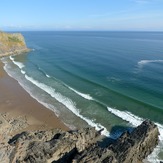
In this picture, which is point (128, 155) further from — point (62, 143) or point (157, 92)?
point (157, 92)

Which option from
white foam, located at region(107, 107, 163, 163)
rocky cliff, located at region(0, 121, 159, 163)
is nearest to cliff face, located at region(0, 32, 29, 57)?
white foam, located at region(107, 107, 163, 163)

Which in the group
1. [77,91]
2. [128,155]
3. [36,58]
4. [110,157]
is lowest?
[36,58]

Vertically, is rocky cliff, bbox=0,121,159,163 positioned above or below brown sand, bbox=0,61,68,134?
above

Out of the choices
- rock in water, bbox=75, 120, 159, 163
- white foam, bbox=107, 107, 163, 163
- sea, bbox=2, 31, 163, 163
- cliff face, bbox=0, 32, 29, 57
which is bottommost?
cliff face, bbox=0, 32, 29, 57

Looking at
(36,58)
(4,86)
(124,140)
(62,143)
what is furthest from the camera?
(36,58)

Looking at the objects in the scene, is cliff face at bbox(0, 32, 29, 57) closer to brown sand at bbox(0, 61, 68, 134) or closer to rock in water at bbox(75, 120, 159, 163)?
brown sand at bbox(0, 61, 68, 134)

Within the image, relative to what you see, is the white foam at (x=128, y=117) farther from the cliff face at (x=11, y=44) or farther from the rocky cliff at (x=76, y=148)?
the cliff face at (x=11, y=44)

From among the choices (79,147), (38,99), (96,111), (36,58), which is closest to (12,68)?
(36,58)

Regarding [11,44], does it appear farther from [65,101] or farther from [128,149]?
[128,149]
